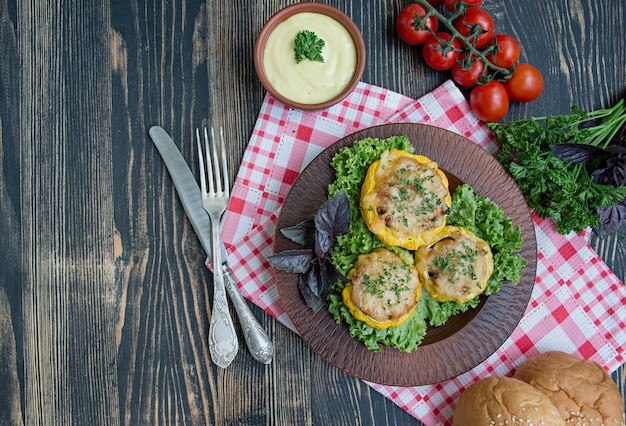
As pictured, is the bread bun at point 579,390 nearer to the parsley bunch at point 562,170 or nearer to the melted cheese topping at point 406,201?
the parsley bunch at point 562,170

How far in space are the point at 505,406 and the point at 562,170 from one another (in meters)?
1.25

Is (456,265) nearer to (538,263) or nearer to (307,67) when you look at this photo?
(538,263)

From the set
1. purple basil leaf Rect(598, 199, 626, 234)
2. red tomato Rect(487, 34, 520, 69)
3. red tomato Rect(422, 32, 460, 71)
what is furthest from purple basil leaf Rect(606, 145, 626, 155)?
red tomato Rect(422, 32, 460, 71)

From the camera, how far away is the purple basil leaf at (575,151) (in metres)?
2.75

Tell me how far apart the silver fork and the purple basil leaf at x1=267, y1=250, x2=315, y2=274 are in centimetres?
50

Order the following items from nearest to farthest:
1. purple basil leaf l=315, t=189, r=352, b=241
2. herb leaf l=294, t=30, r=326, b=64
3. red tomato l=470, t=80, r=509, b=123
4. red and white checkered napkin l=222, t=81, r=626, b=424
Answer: purple basil leaf l=315, t=189, r=352, b=241 → herb leaf l=294, t=30, r=326, b=64 → red tomato l=470, t=80, r=509, b=123 → red and white checkered napkin l=222, t=81, r=626, b=424

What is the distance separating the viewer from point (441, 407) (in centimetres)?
305

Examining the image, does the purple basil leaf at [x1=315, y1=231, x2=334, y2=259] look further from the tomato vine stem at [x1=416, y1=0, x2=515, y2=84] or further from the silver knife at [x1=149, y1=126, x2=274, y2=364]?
the tomato vine stem at [x1=416, y1=0, x2=515, y2=84]

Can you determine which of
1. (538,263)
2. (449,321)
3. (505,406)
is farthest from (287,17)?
(505,406)

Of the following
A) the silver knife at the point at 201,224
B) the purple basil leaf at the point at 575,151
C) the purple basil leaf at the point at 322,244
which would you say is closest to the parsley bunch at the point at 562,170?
the purple basil leaf at the point at 575,151

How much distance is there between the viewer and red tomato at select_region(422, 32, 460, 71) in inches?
116

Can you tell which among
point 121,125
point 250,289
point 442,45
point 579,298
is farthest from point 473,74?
point 121,125

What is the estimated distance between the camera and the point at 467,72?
299cm

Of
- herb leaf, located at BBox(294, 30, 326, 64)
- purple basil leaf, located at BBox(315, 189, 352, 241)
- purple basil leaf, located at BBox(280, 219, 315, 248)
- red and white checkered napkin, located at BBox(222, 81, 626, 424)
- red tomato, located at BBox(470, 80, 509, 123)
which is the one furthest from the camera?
red and white checkered napkin, located at BBox(222, 81, 626, 424)
